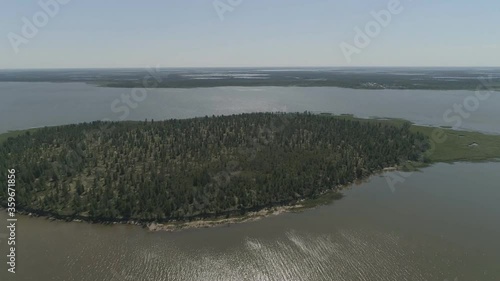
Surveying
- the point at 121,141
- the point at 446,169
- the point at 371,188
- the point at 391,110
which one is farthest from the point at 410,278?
the point at 391,110

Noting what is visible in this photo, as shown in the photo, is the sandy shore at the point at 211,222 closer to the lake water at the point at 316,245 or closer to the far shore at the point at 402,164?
the far shore at the point at 402,164

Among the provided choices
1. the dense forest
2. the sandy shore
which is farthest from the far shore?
the dense forest

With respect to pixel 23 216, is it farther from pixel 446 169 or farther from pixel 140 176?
pixel 446 169

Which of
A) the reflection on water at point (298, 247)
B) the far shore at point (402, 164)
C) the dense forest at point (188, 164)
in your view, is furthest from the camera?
the dense forest at point (188, 164)

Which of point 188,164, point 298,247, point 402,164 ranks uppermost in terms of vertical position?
point 188,164

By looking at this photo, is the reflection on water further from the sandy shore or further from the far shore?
the far shore

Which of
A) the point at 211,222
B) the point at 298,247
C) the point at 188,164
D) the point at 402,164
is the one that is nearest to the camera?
the point at 298,247

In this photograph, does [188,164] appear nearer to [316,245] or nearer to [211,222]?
[211,222]

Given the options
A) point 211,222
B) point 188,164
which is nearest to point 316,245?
point 211,222

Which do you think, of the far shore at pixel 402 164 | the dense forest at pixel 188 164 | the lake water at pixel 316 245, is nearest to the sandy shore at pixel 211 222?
the far shore at pixel 402 164
